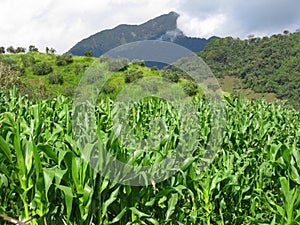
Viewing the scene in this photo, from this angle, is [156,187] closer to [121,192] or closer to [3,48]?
[121,192]

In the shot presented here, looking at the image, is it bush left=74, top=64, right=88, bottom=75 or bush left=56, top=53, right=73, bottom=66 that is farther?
bush left=56, top=53, right=73, bottom=66

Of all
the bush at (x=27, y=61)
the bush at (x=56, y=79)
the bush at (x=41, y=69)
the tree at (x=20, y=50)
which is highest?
the tree at (x=20, y=50)

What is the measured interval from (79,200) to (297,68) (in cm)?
6599

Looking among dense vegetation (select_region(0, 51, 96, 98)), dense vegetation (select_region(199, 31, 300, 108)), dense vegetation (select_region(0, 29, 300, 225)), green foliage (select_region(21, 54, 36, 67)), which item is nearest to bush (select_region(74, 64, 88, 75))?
dense vegetation (select_region(0, 51, 96, 98))

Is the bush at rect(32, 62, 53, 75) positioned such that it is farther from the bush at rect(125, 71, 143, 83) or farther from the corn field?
the corn field

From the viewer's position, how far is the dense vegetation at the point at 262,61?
198ft

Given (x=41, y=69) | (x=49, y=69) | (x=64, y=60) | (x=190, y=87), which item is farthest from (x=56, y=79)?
(x=190, y=87)

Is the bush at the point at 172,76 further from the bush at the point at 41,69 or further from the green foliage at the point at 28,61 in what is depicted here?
the green foliage at the point at 28,61

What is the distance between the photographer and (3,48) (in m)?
54.7

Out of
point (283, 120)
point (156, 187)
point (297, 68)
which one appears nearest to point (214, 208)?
point (156, 187)

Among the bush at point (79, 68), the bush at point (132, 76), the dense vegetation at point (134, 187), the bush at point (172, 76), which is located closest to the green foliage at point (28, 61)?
the bush at point (79, 68)

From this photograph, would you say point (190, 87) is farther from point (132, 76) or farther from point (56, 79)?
point (56, 79)

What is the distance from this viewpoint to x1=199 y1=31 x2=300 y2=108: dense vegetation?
60438mm

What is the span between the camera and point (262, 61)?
68312 millimetres
